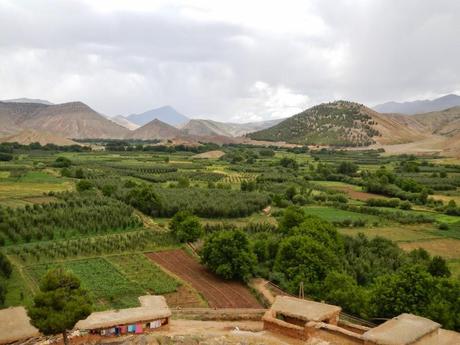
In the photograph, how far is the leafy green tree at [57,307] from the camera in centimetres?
1811

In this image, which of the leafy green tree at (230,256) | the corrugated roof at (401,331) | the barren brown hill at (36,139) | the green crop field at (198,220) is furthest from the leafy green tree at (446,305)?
the barren brown hill at (36,139)

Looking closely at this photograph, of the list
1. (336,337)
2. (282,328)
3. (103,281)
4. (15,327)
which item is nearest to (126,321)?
(15,327)

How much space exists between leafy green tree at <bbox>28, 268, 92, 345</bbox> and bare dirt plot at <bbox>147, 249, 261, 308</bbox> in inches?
533

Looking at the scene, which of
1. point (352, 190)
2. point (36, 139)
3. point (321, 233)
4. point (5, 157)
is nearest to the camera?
point (321, 233)

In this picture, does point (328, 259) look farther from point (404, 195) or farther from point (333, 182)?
point (333, 182)

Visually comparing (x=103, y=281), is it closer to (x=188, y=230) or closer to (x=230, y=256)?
(x=230, y=256)

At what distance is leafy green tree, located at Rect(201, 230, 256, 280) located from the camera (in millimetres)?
→ 36375

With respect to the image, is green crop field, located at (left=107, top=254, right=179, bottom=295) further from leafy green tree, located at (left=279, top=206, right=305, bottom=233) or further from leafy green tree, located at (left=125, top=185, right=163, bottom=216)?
leafy green tree, located at (left=125, top=185, right=163, bottom=216)

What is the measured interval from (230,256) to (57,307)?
64.4 feet

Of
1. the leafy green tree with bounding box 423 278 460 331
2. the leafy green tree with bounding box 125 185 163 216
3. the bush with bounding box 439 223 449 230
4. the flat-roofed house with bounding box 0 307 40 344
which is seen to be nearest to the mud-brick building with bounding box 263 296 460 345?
the leafy green tree with bounding box 423 278 460 331

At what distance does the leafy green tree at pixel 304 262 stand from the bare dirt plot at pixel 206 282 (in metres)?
3.46

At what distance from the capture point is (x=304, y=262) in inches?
1421

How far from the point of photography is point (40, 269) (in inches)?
1390

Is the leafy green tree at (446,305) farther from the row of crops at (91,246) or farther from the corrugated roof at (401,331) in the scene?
the row of crops at (91,246)
